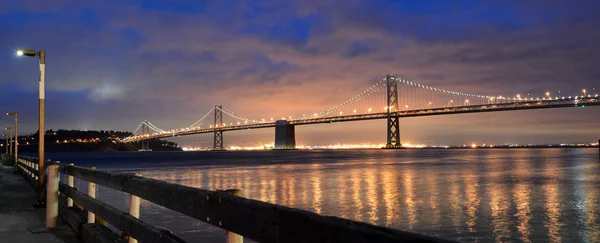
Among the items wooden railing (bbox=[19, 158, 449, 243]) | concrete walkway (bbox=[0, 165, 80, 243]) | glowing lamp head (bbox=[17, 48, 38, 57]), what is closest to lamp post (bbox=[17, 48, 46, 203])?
glowing lamp head (bbox=[17, 48, 38, 57])

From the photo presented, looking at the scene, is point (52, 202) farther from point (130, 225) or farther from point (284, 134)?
point (284, 134)

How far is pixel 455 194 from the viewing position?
17391 mm

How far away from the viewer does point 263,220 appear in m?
2.21

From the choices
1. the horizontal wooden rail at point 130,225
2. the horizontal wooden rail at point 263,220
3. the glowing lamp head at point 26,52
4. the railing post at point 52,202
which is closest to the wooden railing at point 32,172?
the glowing lamp head at point 26,52

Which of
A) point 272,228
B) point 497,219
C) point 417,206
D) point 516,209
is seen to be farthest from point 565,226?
point 272,228

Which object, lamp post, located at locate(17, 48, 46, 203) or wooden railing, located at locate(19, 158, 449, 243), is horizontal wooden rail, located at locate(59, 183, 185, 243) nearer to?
wooden railing, located at locate(19, 158, 449, 243)

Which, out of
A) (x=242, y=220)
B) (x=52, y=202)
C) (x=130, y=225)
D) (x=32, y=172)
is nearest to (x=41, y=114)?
(x=52, y=202)

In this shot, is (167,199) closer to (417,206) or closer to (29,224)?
(29,224)

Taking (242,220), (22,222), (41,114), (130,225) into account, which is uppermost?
(41,114)

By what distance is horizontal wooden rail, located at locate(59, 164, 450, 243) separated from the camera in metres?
1.70

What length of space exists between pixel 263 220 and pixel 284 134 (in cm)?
10937

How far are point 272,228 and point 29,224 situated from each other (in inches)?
249

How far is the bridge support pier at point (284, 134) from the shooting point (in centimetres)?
10681

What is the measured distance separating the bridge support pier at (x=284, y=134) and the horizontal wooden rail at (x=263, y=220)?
103m
